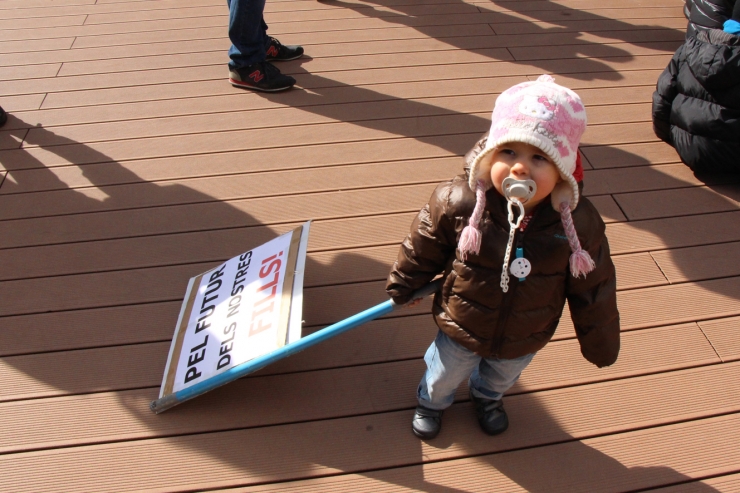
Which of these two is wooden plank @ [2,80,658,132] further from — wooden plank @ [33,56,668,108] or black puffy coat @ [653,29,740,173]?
black puffy coat @ [653,29,740,173]

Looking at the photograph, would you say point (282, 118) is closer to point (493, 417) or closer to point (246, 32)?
point (246, 32)

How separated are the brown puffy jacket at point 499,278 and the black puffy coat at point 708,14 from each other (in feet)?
6.22

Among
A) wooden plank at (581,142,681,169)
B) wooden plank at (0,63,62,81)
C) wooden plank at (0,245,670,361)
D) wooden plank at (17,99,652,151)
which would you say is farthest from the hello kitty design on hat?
wooden plank at (0,63,62,81)

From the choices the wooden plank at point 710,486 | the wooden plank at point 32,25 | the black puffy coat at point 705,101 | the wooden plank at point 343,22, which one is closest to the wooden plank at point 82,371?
the wooden plank at point 710,486

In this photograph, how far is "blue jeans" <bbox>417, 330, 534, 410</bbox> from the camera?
4.75 ft

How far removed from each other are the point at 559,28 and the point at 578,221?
2826mm

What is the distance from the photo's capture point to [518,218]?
3.64 feet

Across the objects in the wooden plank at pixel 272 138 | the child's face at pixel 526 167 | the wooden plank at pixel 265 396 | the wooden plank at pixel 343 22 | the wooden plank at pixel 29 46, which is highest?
the child's face at pixel 526 167

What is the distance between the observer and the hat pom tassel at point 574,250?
3.74 ft

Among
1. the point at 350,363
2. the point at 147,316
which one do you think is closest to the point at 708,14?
the point at 350,363

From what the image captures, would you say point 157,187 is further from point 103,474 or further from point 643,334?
point 643,334

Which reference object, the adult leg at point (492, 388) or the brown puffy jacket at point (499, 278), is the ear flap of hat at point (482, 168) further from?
the adult leg at point (492, 388)

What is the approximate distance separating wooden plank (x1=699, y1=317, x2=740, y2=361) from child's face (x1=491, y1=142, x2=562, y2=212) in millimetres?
1124

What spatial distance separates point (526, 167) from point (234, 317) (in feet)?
3.34
